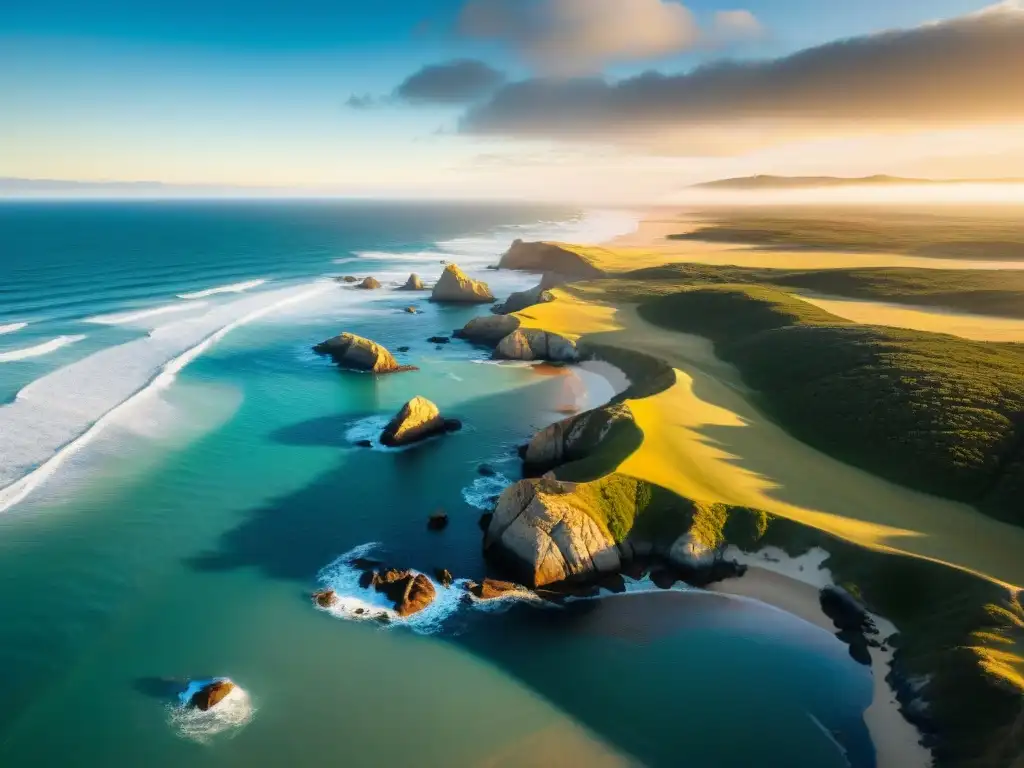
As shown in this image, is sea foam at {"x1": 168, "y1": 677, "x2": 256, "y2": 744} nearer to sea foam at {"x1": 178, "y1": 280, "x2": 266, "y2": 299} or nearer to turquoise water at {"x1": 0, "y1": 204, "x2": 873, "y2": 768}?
turquoise water at {"x1": 0, "y1": 204, "x2": 873, "y2": 768}

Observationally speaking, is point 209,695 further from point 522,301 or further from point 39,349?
point 522,301

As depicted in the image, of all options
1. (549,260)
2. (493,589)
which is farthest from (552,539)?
(549,260)

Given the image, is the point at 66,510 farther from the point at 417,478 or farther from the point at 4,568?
the point at 417,478

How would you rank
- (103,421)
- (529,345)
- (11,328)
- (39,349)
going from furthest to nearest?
(11,328)
(529,345)
(39,349)
(103,421)

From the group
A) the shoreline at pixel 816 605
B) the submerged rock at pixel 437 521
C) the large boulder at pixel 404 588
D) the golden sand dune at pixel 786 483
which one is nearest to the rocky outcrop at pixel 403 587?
the large boulder at pixel 404 588

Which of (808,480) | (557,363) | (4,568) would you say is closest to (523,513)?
(808,480)

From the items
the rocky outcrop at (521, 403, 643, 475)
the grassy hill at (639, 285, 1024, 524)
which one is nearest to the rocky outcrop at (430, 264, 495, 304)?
the grassy hill at (639, 285, 1024, 524)
